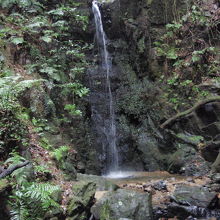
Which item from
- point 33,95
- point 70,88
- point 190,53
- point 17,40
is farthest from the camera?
point 190,53

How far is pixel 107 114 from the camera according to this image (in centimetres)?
1140

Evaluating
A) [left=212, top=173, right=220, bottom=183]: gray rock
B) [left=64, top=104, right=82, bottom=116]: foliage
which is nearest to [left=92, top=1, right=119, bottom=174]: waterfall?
[left=64, top=104, right=82, bottom=116]: foliage

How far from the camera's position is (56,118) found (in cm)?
809

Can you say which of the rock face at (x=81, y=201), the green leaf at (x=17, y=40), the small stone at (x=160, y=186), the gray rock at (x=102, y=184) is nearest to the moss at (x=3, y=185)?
the rock face at (x=81, y=201)

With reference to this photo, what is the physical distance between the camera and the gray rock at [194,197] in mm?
5767

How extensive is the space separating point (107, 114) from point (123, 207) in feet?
21.0

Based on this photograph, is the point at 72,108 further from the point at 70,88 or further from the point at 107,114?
the point at 107,114

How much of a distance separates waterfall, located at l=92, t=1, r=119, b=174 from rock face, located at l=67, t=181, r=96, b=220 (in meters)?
4.80

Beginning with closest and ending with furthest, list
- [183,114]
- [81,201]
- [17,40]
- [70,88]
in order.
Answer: [81,201]
[17,40]
[70,88]
[183,114]

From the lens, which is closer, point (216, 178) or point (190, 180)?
point (216, 178)

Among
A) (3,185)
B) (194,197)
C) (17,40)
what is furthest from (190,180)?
(17,40)

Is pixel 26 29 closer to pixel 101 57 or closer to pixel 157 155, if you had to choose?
pixel 101 57

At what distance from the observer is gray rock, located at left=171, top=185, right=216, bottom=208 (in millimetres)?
5767

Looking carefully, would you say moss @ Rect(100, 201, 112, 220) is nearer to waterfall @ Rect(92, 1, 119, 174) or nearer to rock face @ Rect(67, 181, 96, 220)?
rock face @ Rect(67, 181, 96, 220)
